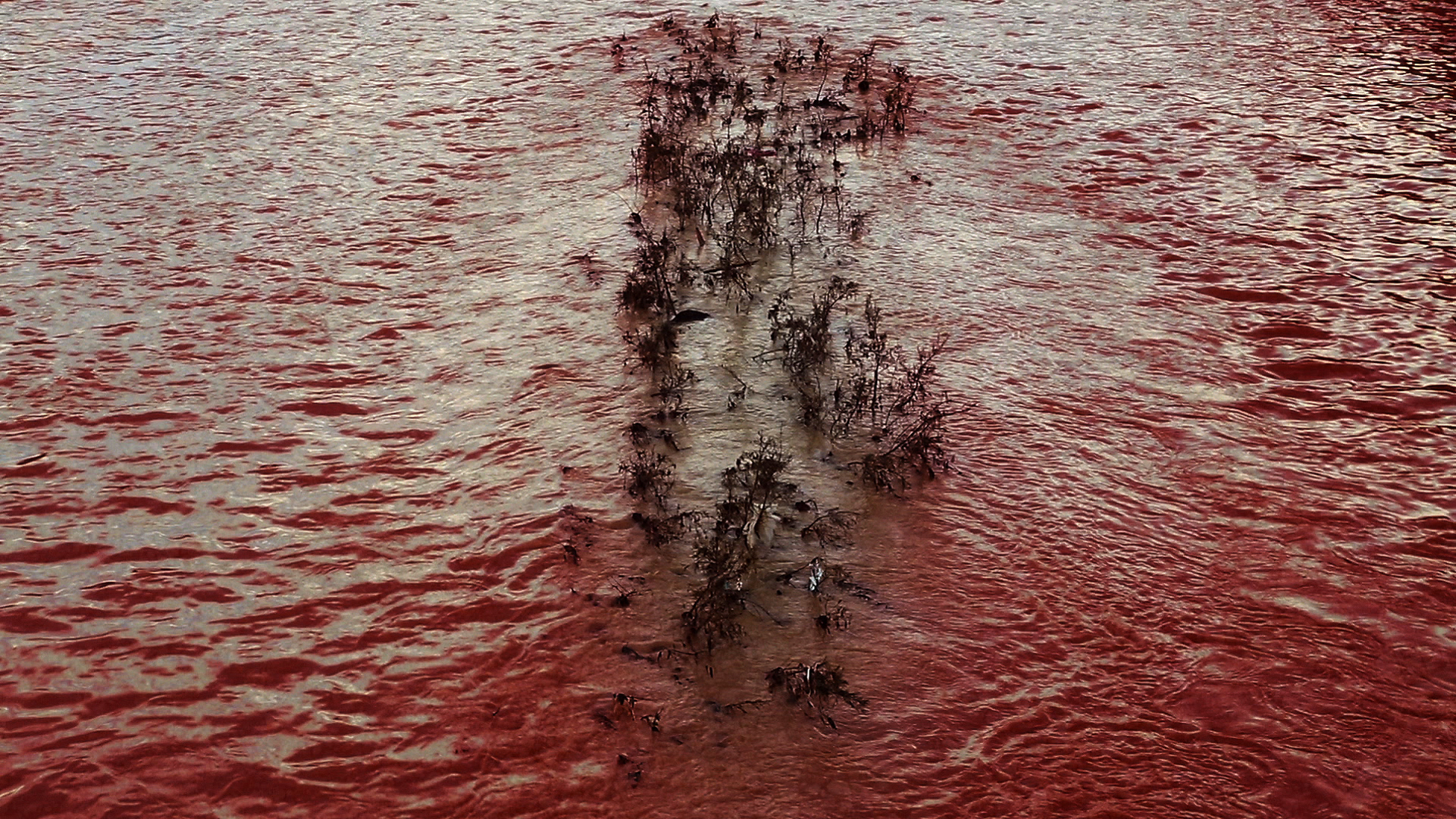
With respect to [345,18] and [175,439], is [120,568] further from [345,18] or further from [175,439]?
[345,18]

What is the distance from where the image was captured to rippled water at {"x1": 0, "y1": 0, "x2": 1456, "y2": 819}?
15.0ft

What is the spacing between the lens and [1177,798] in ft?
14.5

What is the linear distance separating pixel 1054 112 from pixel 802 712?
7566 millimetres

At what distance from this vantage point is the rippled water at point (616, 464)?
4.57 m

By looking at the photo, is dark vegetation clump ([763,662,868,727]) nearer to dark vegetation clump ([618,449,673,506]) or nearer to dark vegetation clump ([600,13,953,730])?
dark vegetation clump ([600,13,953,730])

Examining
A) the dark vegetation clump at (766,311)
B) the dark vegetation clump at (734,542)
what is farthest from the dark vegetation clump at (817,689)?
the dark vegetation clump at (734,542)

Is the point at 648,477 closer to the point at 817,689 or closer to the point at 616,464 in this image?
the point at 616,464

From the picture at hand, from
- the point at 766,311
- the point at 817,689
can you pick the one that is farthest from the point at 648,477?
the point at 766,311

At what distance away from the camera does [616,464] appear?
620 cm

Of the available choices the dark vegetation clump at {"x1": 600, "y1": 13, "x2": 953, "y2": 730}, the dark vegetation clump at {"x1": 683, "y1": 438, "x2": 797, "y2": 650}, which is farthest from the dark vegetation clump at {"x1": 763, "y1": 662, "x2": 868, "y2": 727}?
the dark vegetation clump at {"x1": 683, "y1": 438, "x2": 797, "y2": 650}

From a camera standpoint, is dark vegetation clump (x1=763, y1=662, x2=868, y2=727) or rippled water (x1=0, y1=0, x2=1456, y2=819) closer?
rippled water (x1=0, y1=0, x2=1456, y2=819)

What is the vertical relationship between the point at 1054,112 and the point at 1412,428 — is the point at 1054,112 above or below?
above

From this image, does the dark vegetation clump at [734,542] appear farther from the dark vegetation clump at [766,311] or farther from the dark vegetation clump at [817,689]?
the dark vegetation clump at [817,689]

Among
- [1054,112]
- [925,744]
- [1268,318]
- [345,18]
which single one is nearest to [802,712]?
[925,744]
